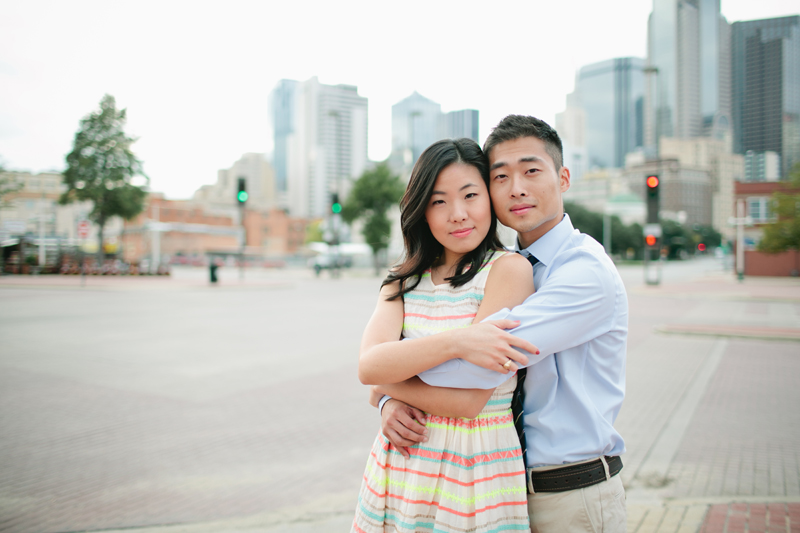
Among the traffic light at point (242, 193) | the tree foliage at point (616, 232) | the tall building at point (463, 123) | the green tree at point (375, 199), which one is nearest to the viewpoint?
the tall building at point (463, 123)

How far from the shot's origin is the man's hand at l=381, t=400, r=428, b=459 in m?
1.59

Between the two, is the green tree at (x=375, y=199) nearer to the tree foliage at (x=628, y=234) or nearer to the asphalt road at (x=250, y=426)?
the asphalt road at (x=250, y=426)

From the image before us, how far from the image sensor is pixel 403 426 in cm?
161

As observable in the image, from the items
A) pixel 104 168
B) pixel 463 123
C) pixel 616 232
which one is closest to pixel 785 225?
pixel 463 123

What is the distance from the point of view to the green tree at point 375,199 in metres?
44.2

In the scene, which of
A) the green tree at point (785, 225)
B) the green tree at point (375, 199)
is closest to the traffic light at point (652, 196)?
the green tree at point (785, 225)

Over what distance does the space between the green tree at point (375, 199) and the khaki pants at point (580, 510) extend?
4221 cm

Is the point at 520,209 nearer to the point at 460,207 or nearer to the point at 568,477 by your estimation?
the point at 460,207

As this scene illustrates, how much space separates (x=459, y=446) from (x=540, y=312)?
0.49 meters

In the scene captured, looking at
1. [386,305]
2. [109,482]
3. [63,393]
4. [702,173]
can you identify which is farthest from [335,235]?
[702,173]

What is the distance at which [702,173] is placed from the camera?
5477 inches

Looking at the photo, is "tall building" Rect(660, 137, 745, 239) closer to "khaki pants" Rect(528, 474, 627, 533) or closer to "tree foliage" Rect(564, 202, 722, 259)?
"tree foliage" Rect(564, 202, 722, 259)

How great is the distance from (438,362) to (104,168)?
4539cm

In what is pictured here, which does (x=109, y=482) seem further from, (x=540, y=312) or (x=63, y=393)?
(x=540, y=312)
